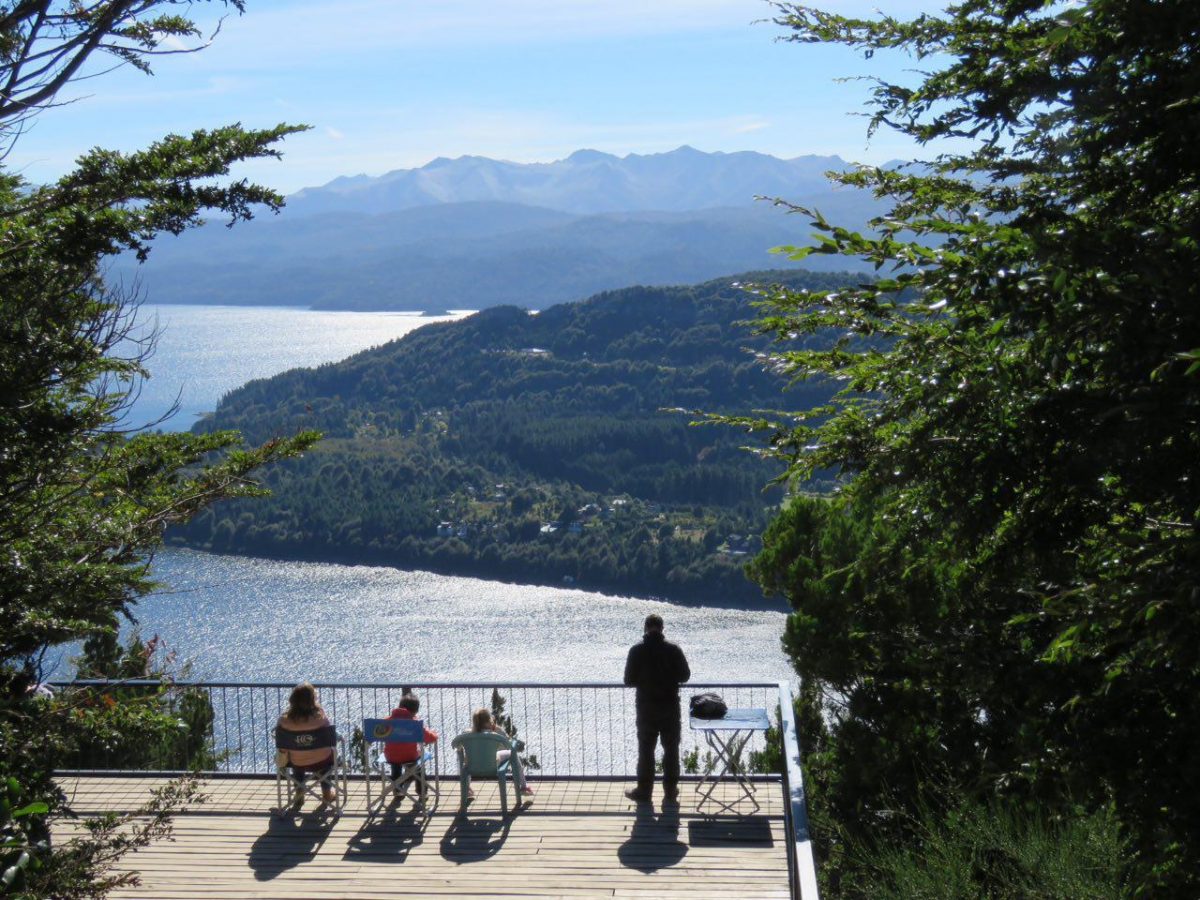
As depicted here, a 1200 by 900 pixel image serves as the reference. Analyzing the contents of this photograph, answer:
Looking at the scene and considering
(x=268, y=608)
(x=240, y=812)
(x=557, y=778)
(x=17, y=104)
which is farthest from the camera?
(x=268, y=608)

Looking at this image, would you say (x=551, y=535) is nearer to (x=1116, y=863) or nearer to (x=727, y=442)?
(x=727, y=442)

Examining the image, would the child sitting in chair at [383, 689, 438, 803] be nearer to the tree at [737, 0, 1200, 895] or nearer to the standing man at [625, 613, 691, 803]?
the standing man at [625, 613, 691, 803]

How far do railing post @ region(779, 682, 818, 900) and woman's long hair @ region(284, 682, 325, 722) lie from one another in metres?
3.93

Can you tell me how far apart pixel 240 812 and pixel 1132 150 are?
27.5 ft

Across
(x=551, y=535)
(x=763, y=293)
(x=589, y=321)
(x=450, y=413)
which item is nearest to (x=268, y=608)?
(x=551, y=535)

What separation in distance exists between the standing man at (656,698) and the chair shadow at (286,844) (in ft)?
8.58

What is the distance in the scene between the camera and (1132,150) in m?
6.81

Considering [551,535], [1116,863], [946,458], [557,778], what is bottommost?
[551,535]

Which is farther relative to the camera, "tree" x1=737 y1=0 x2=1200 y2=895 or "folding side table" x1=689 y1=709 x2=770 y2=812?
"folding side table" x1=689 y1=709 x2=770 y2=812

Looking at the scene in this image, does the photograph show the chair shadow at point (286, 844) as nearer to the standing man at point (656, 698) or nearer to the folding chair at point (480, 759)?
the folding chair at point (480, 759)

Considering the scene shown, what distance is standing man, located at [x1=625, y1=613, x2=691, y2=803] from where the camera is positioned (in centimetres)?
959

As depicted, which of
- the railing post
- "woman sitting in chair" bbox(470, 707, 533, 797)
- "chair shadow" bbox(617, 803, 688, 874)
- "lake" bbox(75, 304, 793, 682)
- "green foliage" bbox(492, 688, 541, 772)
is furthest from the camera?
"lake" bbox(75, 304, 793, 682)

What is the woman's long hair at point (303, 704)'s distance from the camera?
10125 mm

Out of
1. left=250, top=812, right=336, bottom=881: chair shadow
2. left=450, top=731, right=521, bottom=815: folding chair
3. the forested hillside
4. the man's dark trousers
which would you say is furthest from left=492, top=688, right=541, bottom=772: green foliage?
the forested hillside
